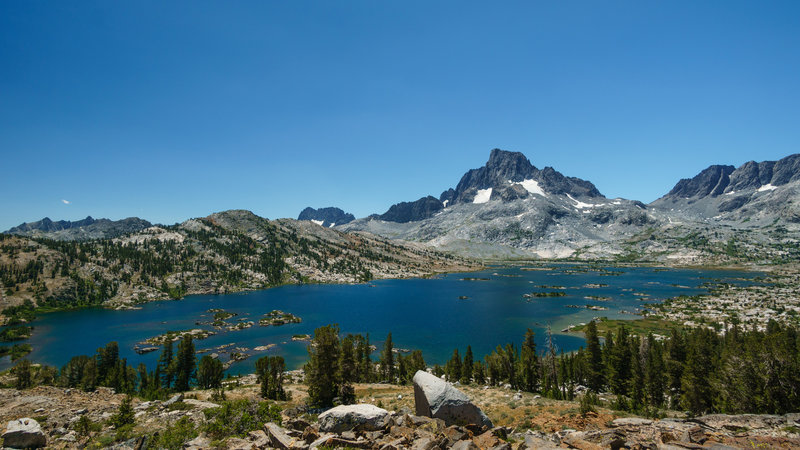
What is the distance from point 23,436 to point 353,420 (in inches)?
873

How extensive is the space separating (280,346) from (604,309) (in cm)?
13782

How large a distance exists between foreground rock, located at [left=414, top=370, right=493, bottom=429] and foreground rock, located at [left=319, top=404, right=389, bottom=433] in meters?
3.83

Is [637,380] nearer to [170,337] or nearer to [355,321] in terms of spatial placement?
[355,321]

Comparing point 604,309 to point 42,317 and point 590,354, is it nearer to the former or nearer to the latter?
point 590,354

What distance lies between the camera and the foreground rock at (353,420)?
21297 mm

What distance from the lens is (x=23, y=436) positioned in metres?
22.5

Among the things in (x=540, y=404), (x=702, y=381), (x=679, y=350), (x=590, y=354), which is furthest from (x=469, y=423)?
A: (x=679, y=350)

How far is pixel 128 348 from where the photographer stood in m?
102

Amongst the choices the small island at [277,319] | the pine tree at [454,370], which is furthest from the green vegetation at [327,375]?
the small island at [277,319]

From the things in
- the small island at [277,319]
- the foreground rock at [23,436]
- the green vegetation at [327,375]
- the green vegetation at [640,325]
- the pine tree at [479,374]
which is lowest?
the green vegetation at [640,325]

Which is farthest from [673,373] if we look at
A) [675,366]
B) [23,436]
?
[23,436]

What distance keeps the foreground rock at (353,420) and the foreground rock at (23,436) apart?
765 inches

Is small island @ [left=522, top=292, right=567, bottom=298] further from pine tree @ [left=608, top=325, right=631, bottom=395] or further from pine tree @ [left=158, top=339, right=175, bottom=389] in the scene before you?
pine tree @ [left=158, top=339, right=175, bottom=389]

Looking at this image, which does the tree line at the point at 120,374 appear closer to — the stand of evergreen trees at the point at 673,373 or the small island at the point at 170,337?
the small island at the point at 170,337
